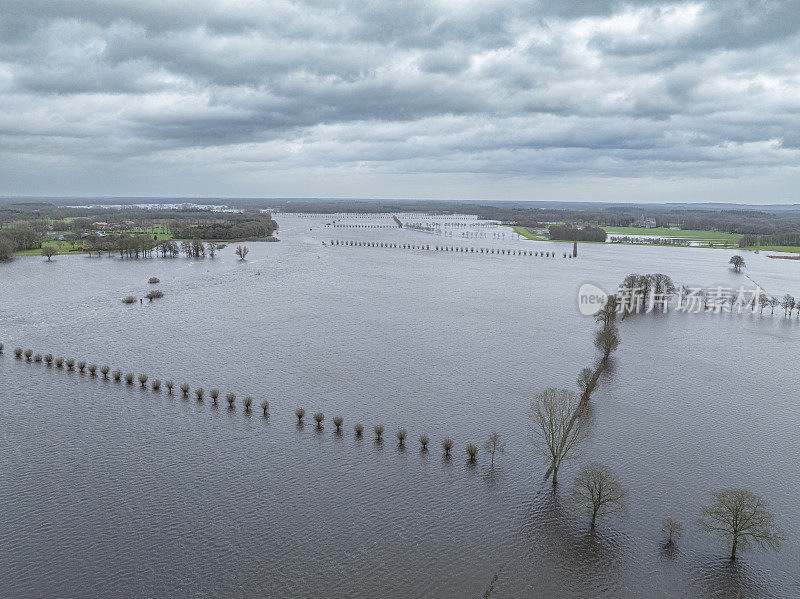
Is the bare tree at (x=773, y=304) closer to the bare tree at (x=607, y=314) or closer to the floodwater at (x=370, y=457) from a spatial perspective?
the floodwater at (x=370, y=457)

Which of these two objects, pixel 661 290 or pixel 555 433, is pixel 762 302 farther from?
pixel 555 433

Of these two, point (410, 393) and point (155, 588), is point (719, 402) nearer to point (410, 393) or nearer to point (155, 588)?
point (410, 393)

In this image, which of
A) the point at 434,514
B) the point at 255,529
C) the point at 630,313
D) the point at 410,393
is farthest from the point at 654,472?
the point at 630,313

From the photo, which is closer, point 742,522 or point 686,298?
point 742,522

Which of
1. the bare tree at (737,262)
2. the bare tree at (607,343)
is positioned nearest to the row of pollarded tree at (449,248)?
the bare tree at (737,262)

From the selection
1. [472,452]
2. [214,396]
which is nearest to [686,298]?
[472,452]

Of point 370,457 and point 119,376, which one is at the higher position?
point 119,376
